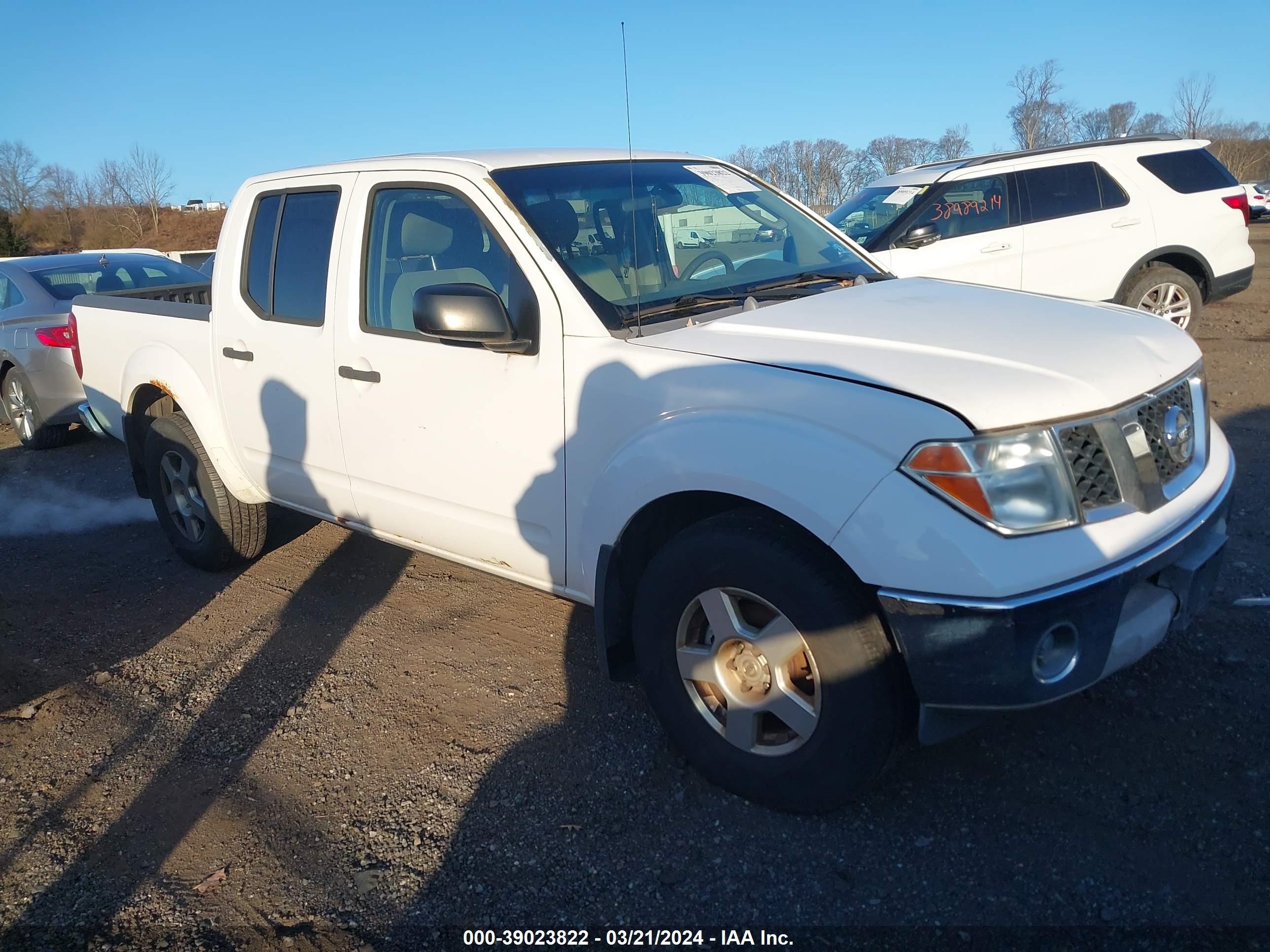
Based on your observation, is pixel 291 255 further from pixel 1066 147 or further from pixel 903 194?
pixel 1066 147

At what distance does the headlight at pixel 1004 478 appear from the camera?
2.35 metres

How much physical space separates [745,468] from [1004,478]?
665 millimetres

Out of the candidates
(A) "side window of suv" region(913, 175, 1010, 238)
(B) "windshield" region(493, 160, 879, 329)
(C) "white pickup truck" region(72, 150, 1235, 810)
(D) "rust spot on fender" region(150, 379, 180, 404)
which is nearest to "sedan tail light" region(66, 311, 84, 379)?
(D) "rust spot on fender" region(150, 379, 180, 404)

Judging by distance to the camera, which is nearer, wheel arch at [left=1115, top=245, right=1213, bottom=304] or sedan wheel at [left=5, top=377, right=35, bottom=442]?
wheel arch at [left=1115, top=245, right=1213, bottom=304]

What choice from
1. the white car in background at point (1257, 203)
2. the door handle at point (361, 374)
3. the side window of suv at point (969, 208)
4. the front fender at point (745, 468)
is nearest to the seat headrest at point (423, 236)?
the door handle at point (361, 374)

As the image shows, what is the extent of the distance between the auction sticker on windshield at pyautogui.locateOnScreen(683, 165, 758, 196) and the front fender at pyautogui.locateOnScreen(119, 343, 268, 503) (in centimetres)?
251

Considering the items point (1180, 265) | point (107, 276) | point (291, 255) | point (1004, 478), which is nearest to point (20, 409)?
point (107, 276)

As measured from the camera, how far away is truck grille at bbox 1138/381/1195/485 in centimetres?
265

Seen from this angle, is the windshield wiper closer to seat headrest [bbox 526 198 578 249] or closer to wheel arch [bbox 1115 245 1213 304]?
seat headrest [bbox 526 198 578 249]

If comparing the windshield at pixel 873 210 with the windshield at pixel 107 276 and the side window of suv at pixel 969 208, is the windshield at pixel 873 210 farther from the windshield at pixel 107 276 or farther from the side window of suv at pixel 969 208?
the windshield at pixel 107 276

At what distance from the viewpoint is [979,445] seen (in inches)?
93.1

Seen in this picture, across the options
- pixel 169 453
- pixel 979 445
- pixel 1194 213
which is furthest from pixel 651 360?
pixel 1194 213

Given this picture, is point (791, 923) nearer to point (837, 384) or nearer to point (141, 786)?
point (837, 384)

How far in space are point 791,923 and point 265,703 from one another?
2.35 metres
